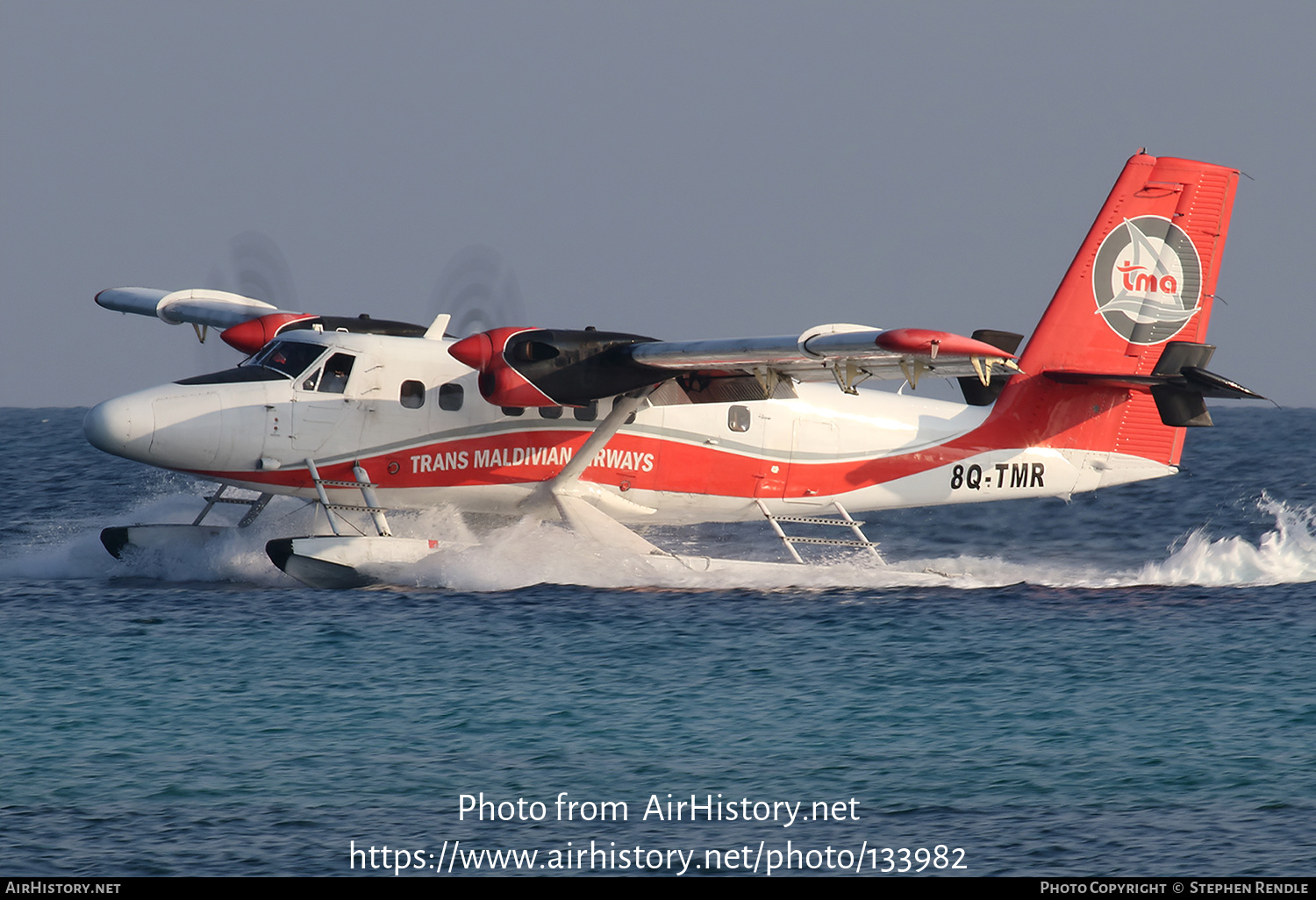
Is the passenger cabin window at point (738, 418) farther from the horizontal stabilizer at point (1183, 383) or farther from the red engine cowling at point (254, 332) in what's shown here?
the red engine cowling at point (254, 332)

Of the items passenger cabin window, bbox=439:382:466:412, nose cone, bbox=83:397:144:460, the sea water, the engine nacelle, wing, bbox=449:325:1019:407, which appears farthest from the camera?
passenger cabin window, bbox=439:382:466:412

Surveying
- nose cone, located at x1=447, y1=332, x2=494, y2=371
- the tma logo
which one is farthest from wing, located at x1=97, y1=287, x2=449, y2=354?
the tma logo

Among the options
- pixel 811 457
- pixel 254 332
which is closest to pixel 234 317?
pixel 254 332

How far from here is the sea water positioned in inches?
314

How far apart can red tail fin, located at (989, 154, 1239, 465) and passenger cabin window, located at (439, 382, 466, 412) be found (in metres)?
7.51

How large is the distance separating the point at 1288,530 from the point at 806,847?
57.2ft

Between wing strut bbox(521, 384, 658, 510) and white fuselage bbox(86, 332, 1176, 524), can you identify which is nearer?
white fuselage bbox(86, 332, 1176, 524)

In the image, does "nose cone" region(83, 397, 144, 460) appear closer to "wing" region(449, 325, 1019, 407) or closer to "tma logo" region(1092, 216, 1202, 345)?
"wing" region(449, 325, 1019, 407)

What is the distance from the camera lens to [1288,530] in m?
22.3

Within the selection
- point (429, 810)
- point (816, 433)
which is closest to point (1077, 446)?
point (816, 433)

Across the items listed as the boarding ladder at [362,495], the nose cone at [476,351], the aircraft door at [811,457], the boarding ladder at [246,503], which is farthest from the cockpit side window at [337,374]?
the aircraft door at [811,457]

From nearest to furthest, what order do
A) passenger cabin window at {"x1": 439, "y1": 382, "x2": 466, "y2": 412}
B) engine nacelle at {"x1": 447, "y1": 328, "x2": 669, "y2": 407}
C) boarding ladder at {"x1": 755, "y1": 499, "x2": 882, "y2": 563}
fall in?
engine nacelle at {"x1": 447, "y1": 328, "x2": 669, "y2": 407}, passenger cabin window at {"x1": 439, "y1": 382, "x2": 466, "y2": 412}, boarding ladder at {"x1": 755, "y1": 499, "x2": 882, "y2": 563}

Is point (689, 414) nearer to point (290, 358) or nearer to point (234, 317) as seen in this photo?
point (290, 358)

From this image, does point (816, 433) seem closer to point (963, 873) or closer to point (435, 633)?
point (435, 633)
